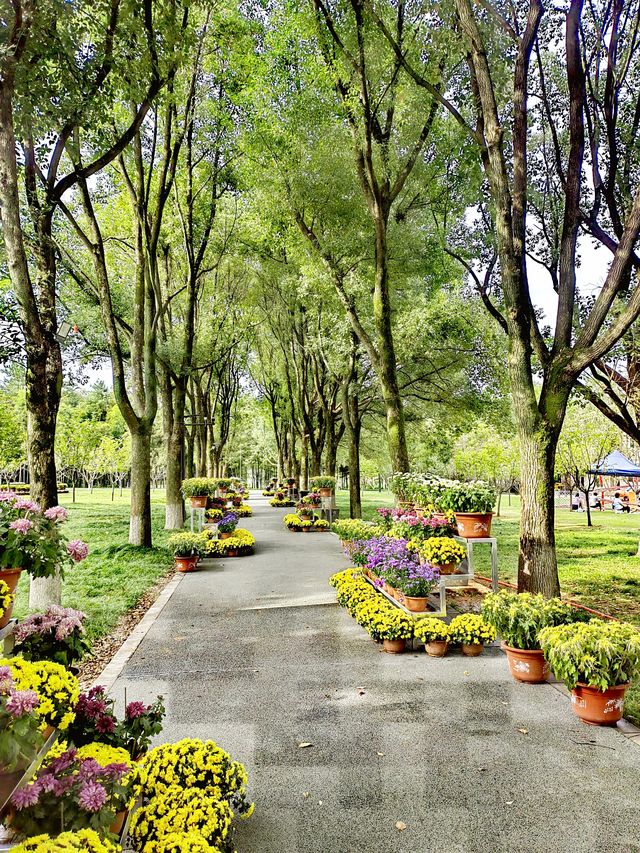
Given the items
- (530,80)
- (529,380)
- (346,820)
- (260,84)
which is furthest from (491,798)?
(260,84)

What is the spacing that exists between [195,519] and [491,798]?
41.7 feet

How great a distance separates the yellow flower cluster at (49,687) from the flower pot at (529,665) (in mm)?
3813

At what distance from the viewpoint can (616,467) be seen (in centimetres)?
2534

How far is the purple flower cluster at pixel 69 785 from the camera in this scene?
1733 millimetres

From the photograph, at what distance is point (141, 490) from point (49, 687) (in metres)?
9.69

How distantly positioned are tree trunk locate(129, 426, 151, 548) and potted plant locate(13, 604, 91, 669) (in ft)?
28.8

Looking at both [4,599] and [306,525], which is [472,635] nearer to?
[4,599]

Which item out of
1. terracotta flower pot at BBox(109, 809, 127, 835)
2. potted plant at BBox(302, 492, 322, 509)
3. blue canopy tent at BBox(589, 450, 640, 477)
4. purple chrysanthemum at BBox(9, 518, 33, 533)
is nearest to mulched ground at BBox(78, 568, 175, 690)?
purple chrysanthemum at BBox(9, 518, 33, 533)

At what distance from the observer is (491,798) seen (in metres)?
3.04

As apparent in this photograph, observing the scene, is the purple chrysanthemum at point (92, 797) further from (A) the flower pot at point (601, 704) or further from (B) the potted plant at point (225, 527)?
(B) the potted plant at point (225, 527)

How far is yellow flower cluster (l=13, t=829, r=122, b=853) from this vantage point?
162cm

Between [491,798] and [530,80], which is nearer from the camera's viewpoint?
[491,798]

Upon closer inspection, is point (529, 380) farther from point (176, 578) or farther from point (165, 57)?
point (176, 578)

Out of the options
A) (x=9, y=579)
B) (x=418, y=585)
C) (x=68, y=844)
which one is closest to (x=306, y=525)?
(x=418, y=585)
